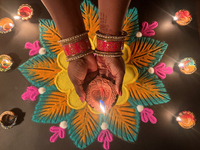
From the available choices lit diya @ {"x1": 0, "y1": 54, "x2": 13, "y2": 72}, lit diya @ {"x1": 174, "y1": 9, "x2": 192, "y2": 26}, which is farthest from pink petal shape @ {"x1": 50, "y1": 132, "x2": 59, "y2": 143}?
lit diya @ {"x1": 174, "y1": 9, "x2": 192, "y2": 26}

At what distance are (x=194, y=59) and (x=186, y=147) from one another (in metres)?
0.60

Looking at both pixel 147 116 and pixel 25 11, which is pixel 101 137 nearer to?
pixel 147 116

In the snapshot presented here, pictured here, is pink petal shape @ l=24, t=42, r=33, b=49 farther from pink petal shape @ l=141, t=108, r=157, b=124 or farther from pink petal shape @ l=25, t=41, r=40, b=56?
pink petal shape @ l=141, t=108, r=157, b=124

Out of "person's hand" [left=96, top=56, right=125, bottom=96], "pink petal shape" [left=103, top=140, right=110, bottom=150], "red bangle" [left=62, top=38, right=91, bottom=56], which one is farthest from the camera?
"pink petal shape" [left=103, top=140, right=110, bottom=150]

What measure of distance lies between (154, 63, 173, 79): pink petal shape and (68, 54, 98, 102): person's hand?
42cm

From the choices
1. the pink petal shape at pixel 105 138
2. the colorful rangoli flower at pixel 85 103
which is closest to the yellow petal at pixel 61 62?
the colorful rangoli flower at pixel 85 103

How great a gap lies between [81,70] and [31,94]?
44 centimetres

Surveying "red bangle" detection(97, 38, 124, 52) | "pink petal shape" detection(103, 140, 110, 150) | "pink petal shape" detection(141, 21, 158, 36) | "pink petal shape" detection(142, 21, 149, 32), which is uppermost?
"pink petal shape" detection(142, 21, 149, 32)

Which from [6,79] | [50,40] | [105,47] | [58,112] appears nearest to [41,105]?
[58,112]

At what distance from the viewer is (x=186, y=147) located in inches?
29.2

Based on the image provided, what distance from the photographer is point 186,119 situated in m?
0.76

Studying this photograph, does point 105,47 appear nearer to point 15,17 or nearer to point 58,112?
point 58,112

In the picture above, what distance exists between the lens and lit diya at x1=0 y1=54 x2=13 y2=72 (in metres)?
0.79

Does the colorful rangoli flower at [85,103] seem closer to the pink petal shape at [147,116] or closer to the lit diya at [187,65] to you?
the pink petal shape at [147,116]
